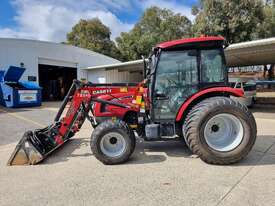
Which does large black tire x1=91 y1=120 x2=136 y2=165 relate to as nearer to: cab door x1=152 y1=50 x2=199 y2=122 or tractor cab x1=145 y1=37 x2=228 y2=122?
cab door x1=152 y1=50 x2=199 y2=122

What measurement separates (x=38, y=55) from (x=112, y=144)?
61.2ft

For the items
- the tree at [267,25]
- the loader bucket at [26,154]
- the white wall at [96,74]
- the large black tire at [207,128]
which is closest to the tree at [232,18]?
the tree at [267,25]

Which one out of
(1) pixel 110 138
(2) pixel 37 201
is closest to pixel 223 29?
(1) pixel 110 138

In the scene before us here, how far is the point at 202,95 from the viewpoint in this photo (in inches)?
199

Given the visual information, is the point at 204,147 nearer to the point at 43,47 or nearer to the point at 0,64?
the point at 0,64

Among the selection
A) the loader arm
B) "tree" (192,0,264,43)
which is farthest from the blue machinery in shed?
"tree" (192,0,264,43)

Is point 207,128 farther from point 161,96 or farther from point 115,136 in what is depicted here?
point 115,136

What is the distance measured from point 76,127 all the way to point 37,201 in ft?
6.99

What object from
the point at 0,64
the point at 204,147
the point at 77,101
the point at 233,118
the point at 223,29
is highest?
the point at 223,29

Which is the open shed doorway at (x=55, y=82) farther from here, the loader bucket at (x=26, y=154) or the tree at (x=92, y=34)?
the loader bucket at (x=26, y=154)

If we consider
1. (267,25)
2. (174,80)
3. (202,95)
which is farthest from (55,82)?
(202,95)

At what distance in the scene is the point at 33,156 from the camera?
4.93 m

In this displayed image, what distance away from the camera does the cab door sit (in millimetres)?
5039

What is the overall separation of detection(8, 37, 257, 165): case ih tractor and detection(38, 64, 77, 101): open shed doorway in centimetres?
2181
